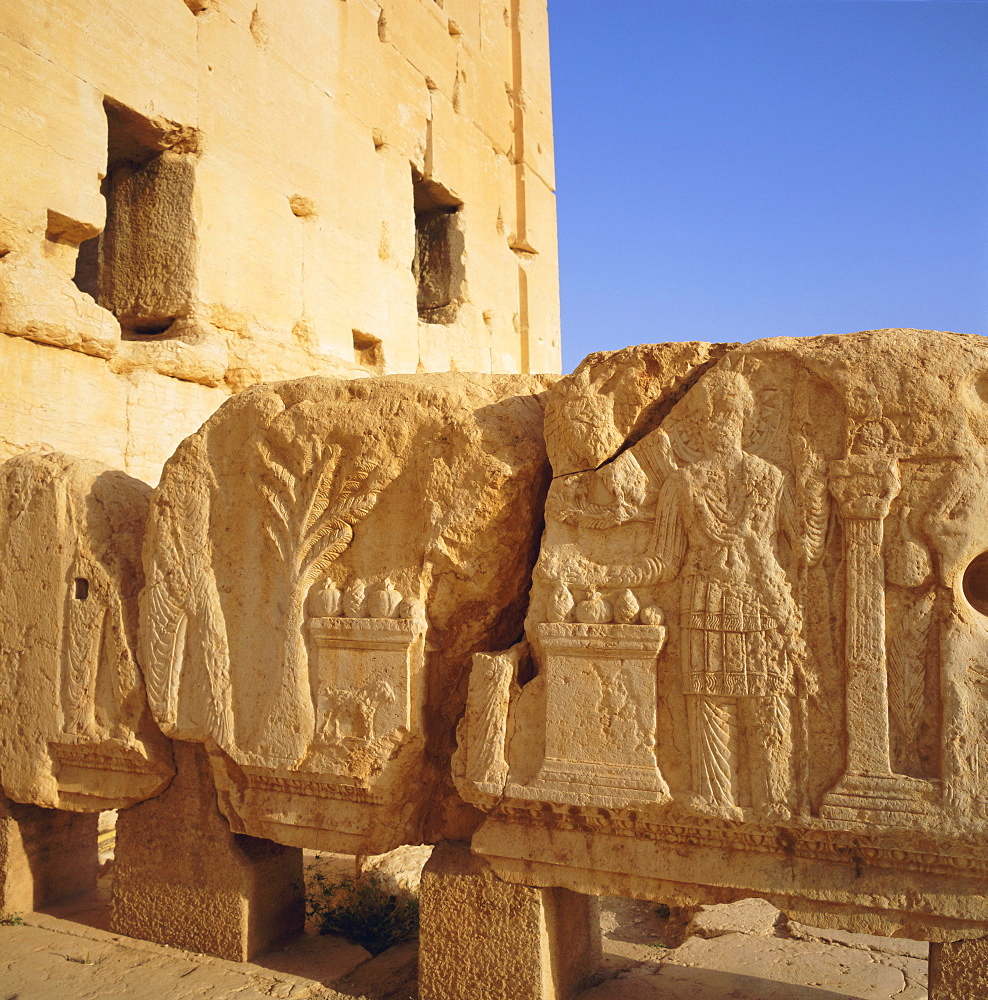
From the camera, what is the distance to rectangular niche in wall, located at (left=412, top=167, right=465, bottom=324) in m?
7.64

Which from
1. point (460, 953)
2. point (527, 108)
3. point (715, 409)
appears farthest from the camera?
point (527, 108)

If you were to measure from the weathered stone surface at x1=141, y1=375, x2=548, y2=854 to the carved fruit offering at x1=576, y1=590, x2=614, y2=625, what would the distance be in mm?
403

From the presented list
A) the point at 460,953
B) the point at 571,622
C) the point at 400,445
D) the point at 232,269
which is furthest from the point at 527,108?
the point at 460,953

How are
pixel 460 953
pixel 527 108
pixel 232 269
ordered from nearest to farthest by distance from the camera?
pixel 460 953
pixel 232 269
pixel 527 108

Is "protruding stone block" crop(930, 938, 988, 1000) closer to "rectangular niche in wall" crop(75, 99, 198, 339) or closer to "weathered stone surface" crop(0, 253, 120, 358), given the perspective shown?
"weathered stone surface" crop(0, 253, 120, 358)

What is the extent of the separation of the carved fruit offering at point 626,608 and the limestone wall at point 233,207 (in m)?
3.09

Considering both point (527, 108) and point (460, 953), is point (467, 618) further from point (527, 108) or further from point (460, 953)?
point (527, 108)

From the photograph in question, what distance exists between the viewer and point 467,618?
3166mm

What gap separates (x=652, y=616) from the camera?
272 cm

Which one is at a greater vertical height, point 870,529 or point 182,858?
point 870,529

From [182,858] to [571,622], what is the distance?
6.03ft

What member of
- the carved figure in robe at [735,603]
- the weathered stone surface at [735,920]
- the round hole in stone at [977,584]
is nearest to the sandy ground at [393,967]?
the weathered stone surface at [735,920]

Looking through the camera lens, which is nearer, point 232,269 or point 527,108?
point 232,269

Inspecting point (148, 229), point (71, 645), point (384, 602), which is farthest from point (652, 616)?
point (148, 229)
